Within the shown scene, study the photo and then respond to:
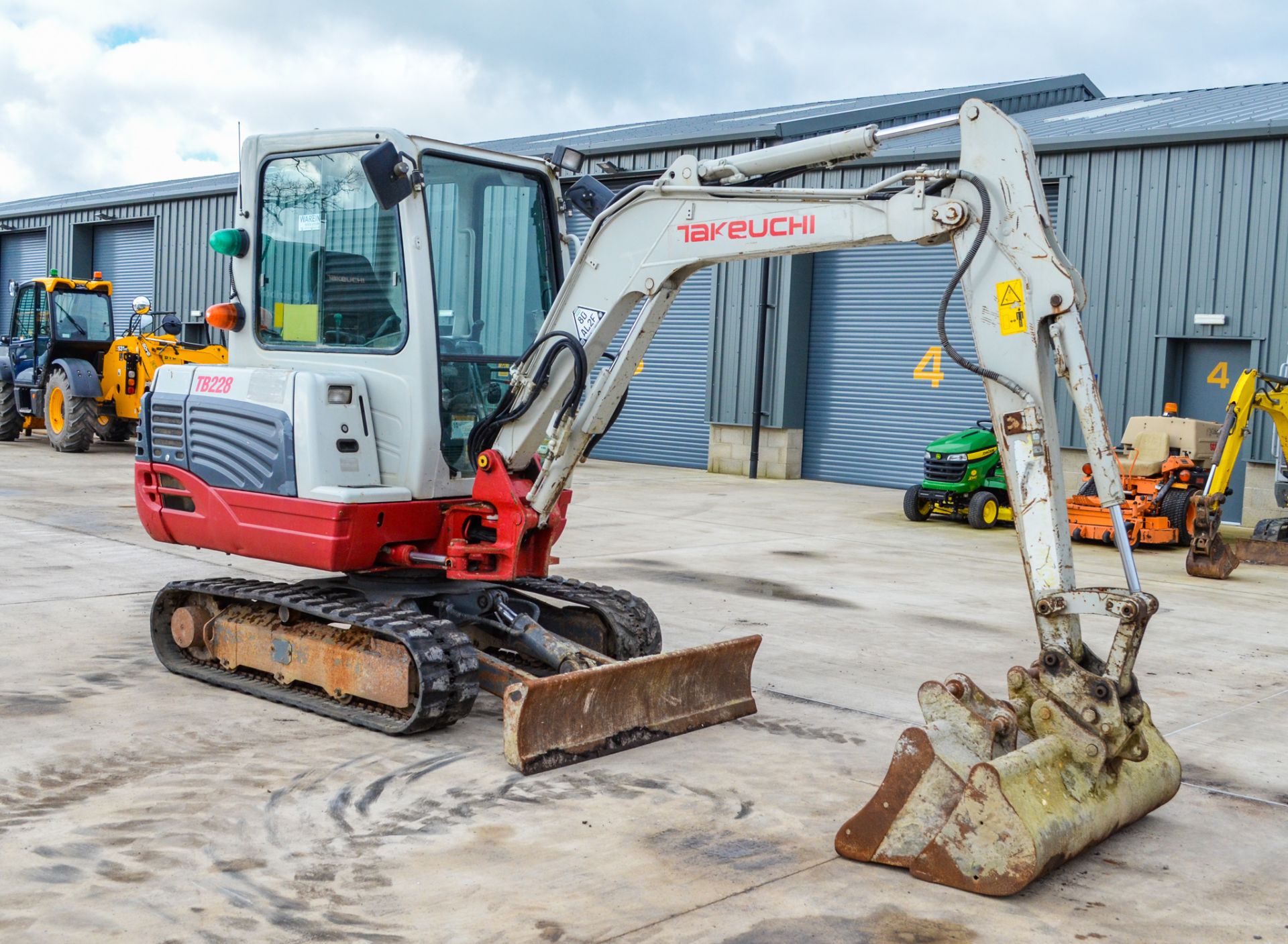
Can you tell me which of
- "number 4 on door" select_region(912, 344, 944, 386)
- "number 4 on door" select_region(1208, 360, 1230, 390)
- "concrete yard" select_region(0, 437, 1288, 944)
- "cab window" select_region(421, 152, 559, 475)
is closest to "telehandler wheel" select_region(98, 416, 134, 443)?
"concrete yard" select_region(0, 437, 1288, 944)

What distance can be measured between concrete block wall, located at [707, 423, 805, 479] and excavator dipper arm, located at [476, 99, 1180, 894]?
46.6 feet

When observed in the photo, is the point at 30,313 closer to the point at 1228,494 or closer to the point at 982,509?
the point at 982,509

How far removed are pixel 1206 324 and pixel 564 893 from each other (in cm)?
1350

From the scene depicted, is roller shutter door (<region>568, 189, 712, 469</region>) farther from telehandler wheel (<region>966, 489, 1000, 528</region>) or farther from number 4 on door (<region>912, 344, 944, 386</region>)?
telehandler wheel (<region>966, 489, 1000, 528</region>)

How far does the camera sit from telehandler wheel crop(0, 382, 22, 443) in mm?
20562

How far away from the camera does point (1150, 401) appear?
1569cm

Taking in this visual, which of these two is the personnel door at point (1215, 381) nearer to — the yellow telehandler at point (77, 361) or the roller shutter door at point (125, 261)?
the yellow telehandler at point (77, 361)

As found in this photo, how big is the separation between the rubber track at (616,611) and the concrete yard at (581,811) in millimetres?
702

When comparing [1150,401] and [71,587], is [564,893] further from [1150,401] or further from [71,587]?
[1150,401]

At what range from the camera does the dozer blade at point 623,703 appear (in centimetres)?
523

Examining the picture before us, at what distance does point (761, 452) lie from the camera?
19.7 m

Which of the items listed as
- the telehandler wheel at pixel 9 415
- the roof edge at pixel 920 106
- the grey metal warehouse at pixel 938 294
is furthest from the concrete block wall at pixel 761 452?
the telehandler wheel at pixel 9 415

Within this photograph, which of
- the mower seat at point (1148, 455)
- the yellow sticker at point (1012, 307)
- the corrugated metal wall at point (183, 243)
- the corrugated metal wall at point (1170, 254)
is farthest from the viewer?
the corrugated metal wall at point (183, 243)

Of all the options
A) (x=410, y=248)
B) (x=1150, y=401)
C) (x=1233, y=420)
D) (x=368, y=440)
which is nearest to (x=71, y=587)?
(x=368, y=440)
